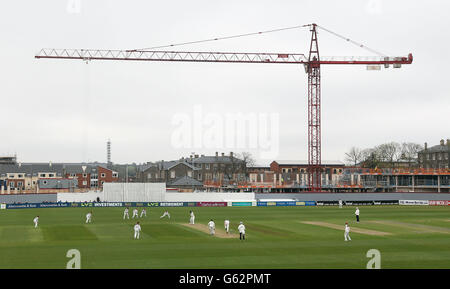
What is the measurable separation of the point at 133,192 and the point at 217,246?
221 ft

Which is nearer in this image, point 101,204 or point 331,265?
point 331,265

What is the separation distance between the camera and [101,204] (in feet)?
321

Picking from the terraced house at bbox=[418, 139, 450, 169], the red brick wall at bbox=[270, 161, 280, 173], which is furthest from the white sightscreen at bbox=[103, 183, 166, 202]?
the terraced house at bbox=[418, 139, 450, 169]

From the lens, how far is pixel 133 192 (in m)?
104

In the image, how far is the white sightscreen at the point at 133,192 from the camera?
340 feet

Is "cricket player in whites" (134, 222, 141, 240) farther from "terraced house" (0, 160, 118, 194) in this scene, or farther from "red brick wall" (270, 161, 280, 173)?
"red brick wall" (270, 161, 280, 173)

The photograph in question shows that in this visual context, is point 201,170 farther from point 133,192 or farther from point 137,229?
point 137,229

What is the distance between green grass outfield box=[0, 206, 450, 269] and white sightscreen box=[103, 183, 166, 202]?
42707mm

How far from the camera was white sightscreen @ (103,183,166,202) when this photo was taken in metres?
104
